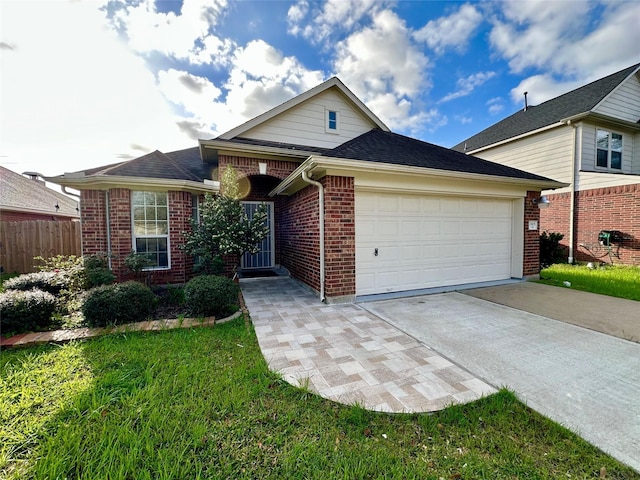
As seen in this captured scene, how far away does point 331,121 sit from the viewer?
30.0 feet

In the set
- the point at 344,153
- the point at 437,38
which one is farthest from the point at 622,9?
the point at 344,153

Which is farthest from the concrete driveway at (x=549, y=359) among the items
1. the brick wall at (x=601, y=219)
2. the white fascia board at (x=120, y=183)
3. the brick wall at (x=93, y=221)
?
the brick wall at (x=601, y=219)

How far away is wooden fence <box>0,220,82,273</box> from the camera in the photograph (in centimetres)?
915

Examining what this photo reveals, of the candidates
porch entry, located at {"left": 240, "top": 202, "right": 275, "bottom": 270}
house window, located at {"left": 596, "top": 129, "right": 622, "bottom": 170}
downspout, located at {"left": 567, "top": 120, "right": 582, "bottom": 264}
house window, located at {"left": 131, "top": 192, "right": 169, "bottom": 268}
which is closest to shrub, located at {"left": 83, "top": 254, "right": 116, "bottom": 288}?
house window, located at {"left": 131, "top": 192, "right": 169, "bottom": 268}

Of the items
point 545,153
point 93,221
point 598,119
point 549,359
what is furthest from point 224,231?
→ point 598,119

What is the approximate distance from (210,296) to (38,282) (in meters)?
3.73

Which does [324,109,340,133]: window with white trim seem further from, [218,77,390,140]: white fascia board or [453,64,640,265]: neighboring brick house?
[453,64,640,265]: neighboring brick house

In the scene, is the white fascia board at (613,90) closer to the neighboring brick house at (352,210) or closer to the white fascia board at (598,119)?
the white fascia board at (598,119)

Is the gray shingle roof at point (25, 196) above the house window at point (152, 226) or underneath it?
above

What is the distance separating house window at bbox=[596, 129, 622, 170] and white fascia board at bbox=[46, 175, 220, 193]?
50.1 ft

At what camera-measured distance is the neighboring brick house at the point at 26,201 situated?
38.4ft

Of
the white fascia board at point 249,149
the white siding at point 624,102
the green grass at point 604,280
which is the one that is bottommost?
the green grass at point 604,280

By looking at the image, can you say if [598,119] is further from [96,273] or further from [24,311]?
[24,311]

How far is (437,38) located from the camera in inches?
289
